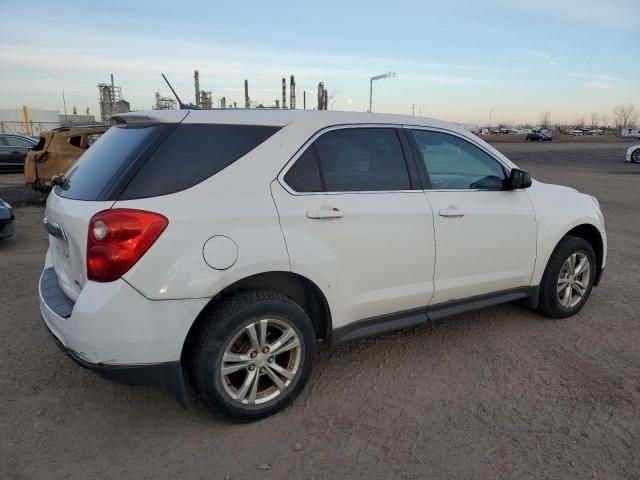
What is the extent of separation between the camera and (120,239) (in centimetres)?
249

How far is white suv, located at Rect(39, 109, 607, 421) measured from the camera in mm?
2543

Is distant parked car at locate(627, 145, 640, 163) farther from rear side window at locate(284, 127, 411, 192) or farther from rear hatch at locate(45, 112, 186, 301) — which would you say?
rear hatch at locate(45, 112, 186, 301)

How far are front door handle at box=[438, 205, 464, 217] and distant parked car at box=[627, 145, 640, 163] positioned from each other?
25546mm

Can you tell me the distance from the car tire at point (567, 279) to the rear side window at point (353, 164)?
1758 millimetres

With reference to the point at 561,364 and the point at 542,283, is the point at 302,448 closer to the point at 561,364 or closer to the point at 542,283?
the point at 561,364

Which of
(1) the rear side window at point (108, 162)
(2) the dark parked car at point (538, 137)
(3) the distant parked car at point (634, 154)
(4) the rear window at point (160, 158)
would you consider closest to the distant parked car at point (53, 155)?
(1) the rear side window at point (108, 162)

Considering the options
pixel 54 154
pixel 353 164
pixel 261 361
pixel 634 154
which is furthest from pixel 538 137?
pixel 261 361

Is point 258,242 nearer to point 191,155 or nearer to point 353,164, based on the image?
point 191,155

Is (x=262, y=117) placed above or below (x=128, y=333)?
above

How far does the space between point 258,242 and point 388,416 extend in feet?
4.25

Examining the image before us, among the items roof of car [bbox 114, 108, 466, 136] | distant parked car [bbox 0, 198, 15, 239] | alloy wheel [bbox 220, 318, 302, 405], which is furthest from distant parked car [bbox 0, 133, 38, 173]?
alloy wheel [bbox 220, 318, 302, 405]

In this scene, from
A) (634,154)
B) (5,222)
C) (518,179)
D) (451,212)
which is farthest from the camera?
(634,154)

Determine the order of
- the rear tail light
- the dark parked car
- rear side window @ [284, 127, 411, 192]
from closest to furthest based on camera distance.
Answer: the rear tail light → rear side window @ [284, 127, 411, 192] → the dark parked car

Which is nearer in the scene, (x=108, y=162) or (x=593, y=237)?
(x=108, y=162)
